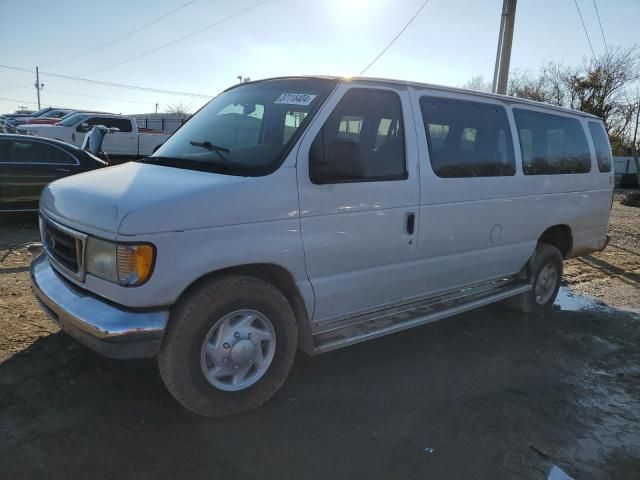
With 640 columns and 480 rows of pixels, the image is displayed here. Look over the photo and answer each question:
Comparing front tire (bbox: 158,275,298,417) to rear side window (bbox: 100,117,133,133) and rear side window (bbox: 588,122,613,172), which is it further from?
rear side window (bbox: 100,117,133,133)

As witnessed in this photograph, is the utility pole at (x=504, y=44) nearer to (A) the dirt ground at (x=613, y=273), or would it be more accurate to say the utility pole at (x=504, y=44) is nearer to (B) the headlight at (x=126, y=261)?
(A) the dirt ground at (x=613, y=273)

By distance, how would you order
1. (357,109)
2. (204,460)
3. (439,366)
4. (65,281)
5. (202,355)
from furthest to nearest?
(439,366), (357,109), (65,281), (202,355), (204,460)

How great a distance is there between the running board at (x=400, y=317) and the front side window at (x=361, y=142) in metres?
1.03

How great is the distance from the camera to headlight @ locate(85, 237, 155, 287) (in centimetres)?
261

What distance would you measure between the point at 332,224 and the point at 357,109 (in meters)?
0.86

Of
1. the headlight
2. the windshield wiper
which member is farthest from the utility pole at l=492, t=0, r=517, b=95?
the headlight

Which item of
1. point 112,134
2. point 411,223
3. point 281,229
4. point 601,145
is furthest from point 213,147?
point 112,134

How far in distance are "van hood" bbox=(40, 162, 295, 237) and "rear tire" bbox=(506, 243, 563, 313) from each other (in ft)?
11.0

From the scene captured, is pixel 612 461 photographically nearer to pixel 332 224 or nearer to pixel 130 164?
pixel 332 224

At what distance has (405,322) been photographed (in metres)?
3.80

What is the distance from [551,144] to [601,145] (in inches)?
46.5

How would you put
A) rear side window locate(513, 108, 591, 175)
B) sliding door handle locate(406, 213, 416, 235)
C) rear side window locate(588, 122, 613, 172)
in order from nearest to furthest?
sliding door handle locate(406, 213, 416, 235) < rear side window locate(513, 108, 591, 175) < rear side window locate(588, 122, 613, 172)

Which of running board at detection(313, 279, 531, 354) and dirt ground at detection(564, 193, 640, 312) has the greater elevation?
running board at detection(313, 279, 531, 354)

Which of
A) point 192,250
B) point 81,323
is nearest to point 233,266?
point 192,250
